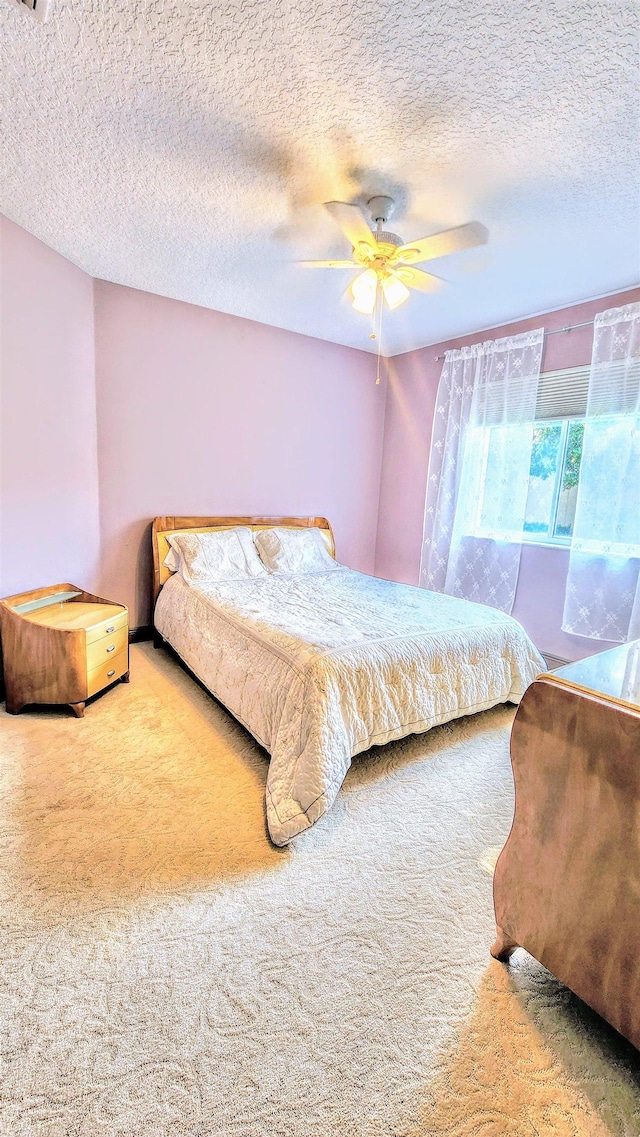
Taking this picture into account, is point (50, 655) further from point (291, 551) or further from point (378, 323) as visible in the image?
point (378, 323)

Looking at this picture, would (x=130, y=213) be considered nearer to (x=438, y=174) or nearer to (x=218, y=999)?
(x=438, y=174)

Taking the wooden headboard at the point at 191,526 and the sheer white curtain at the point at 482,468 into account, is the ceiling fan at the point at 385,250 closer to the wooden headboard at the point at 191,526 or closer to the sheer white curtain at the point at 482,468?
the sheer white curtain at the point at 482,468

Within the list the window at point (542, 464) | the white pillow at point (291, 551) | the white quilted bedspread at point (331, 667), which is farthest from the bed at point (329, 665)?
the window at point (542, 464)

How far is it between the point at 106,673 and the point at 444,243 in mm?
2755

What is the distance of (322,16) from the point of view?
1324mm

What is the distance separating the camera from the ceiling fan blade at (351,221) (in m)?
1.87

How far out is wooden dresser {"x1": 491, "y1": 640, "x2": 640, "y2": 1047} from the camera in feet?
3.16

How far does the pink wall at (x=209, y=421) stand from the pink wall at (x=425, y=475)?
0.32 meters

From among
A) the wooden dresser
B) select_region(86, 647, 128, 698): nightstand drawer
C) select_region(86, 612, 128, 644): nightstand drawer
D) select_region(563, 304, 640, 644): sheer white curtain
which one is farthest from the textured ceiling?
select_region(86, 647, 128, 698): nightstand drawer

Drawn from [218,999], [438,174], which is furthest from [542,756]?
[438,174]

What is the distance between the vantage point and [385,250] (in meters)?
2.09

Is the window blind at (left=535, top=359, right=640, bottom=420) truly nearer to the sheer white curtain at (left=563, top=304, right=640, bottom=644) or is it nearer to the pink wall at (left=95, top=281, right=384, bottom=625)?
the sheer white curtain at (left=563, top=304, right=640, bottom=644)

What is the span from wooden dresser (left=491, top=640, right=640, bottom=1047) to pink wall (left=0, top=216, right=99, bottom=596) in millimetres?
2695

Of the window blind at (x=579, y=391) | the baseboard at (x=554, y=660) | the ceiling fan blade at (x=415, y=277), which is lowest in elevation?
the baseboard at (x=554, y=660)
